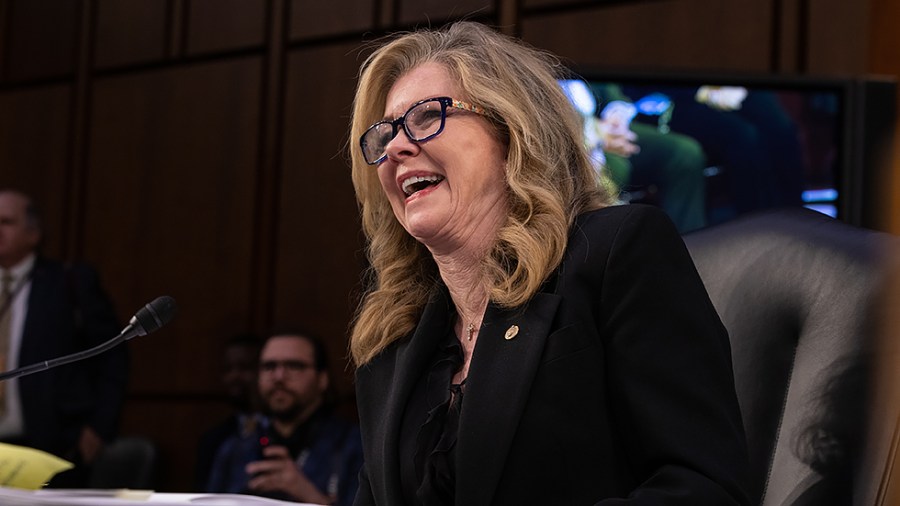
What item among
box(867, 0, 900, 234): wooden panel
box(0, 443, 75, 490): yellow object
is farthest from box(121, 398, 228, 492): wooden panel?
box(867, 0, 900, 234): wooden panel

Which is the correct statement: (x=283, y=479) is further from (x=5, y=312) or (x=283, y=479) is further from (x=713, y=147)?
(x=713, y=147)

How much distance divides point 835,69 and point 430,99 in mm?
2919

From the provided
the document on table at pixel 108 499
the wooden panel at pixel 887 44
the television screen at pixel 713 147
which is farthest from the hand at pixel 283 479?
the wooden panel at pixel 887 44

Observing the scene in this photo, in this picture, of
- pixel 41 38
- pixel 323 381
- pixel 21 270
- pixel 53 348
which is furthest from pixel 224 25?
pixel 323 381

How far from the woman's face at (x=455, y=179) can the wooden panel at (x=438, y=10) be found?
11.3 ft

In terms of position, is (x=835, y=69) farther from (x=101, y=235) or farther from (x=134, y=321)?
(x=101, y=235)

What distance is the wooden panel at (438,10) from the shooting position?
505 cm

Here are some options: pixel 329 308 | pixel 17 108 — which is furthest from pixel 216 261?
pixel 17 108

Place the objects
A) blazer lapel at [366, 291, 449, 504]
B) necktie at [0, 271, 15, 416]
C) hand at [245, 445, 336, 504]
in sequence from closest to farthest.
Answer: blazer lapel at [366, 291, 449, 504]
hand at [245, 445, 336, 504]
necktie at [0, 271, 15, 416]

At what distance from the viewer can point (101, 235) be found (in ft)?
20.3

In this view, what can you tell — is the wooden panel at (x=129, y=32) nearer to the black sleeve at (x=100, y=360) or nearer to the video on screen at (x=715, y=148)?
the black sleeve at (x=100, y=360)

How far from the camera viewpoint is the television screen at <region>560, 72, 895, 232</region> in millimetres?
3135

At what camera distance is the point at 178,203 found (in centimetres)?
599

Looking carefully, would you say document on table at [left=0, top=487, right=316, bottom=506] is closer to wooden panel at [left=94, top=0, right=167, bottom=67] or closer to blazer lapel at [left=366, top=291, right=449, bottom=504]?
blazer lapel at [left=366, top=291, right=449, bottom=504]
